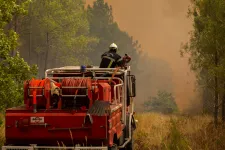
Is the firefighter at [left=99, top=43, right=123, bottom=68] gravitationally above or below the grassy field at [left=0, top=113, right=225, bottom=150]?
above

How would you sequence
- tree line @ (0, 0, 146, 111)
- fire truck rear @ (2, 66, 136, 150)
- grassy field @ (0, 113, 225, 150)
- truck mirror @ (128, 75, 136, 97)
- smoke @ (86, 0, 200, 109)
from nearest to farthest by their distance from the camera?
grassy field @ (0, 113, 225, 150)
fire truck rear @ (2, 66, 136, 150)
truck mirror @ (128, 75, 136, 97)
tree line @ (0, 0, 146, 111)
smoke @ (86, 0, 200, 109)

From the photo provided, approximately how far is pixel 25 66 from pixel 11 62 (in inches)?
17.2

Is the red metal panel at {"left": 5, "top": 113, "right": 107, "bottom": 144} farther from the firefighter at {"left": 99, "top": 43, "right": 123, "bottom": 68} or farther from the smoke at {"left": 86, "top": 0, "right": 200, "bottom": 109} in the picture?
the smoke at {"left": 86, "top": 0, "right": 200, "bottom": 109}

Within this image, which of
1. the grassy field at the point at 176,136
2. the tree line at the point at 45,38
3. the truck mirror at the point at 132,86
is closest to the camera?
the grassy field at the point at 176,136

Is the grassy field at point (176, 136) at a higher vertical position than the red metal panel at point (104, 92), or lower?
lower

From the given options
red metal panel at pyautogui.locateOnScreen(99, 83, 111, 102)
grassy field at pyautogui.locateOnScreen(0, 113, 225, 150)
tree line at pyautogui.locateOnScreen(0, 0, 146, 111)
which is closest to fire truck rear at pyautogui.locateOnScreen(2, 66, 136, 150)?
red metal panel at pyautogui.locateOnScreen(99, 83, 111, 102)

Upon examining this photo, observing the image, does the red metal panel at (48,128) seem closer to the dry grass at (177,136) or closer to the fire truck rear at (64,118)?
the fire truck rear at (64,118)

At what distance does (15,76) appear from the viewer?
14.5m

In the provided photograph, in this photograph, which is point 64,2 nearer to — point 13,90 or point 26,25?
point 26,25

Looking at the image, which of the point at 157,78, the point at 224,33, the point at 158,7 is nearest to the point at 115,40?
the point at 157,78

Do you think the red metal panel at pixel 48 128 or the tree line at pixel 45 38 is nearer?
the red metal panel at pixel 48 128

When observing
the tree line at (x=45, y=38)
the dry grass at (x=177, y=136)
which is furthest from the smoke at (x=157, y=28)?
the dry grass at (x=177, y=136)

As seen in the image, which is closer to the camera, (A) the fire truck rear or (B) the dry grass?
(B) the dry grass

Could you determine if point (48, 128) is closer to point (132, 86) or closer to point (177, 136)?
point (177, 136)
